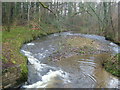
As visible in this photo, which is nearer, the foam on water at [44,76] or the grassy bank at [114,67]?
the foam on water at [44,76]

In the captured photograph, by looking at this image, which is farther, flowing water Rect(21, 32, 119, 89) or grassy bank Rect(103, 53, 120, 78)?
grassy bank Rect(103, 53, 120, 78)

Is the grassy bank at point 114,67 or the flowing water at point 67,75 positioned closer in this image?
the flowing water at point 67,75

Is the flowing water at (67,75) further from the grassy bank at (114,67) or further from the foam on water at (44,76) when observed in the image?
the grassy bank at (114,67)

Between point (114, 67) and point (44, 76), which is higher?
point (114, 67)

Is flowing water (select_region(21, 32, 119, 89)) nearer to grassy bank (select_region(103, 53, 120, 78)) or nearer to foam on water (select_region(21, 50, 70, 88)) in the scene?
foam on water (select_region(21, 50, 70, 88))

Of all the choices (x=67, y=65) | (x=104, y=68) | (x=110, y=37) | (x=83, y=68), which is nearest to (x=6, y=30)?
(x=67, y=65)

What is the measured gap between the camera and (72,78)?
809 centimetres

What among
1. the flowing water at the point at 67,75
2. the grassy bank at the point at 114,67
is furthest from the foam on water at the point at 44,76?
the grassy bank at the point at 114,67

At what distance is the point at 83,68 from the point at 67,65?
3.89 feet

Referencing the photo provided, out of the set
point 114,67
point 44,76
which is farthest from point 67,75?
point 114,67

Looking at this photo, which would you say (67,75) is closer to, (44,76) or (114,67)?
(44,76)

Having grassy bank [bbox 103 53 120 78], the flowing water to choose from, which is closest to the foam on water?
the flowing water

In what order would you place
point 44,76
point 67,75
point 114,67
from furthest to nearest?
point 114,67, point 67,75, point 44,76

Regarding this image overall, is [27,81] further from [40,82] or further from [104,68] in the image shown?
[104,68]
